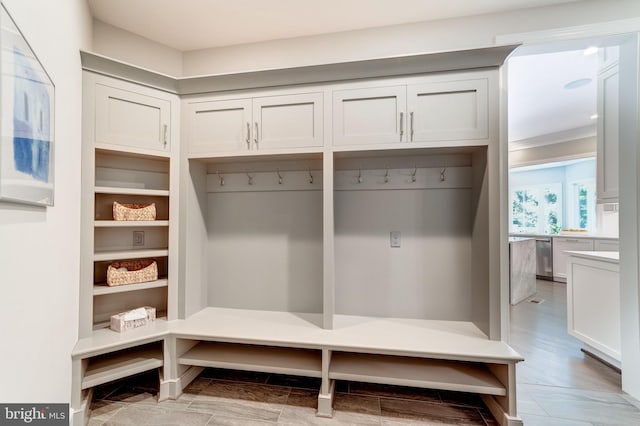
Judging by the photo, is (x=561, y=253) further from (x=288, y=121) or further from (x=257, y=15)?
(x=257, y=15)

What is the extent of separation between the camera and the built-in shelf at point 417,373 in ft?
5.89

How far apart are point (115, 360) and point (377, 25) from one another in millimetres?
3204

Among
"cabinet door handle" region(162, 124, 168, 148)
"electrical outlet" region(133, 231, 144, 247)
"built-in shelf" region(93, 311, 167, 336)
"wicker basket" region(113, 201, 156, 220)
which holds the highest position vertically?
"cabinet door handle" region(162, 124, 168, 148)

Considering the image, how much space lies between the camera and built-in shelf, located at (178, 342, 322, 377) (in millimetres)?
1980

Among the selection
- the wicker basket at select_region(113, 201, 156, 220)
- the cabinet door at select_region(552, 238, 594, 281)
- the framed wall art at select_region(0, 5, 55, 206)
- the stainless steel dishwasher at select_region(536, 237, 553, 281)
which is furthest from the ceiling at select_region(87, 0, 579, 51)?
the stainless steel dishwasher at select_region(536, 237, 553, 281)

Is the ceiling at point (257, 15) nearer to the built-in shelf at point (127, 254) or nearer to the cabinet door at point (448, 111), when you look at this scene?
the cabinet door at point (448, 111)

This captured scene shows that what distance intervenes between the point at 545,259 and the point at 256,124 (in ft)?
23.2

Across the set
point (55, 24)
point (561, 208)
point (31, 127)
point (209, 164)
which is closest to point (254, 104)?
point (209, 164)

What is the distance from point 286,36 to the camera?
2.43m

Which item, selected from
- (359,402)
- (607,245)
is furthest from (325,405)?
(607,245)

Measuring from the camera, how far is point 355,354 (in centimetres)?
217

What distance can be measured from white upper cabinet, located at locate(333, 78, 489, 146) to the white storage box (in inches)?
75.2

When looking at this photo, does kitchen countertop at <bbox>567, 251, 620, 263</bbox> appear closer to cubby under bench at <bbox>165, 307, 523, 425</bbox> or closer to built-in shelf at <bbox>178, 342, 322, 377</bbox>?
cubby under bench at <bbox>165, 307, 523, 425</bbox>

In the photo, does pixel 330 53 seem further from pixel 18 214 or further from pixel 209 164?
pixel 18 214
